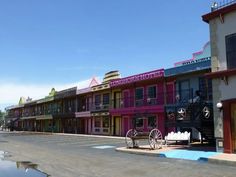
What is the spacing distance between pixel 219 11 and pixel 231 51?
6.76 feet

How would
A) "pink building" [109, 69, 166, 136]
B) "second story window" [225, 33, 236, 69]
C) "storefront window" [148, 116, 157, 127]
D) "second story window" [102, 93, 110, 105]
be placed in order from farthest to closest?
"second story window" [102, 93, 110, 105]
"storefront window" [148, 116, 157, 127]
"pink building" [109, 69, 166, 136]
"second story window" [225, 33, 236, 69]

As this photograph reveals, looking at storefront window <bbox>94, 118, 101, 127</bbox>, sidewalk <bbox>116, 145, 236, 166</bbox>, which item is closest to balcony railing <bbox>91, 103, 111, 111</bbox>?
storefront window <bbox>94, 118, 101, 127</bbox>

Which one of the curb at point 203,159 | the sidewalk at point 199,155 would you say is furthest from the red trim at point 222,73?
the curb at point 203,159

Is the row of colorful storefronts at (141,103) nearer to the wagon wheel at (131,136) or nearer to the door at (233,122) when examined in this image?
the wagon wheel at (131,136)

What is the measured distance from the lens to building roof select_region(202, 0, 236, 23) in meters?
16.6

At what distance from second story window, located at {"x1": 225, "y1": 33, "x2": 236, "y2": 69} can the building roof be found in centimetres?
118

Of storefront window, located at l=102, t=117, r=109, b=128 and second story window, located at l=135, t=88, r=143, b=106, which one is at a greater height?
second story window, located at l=135, t=88, r=143, b=106

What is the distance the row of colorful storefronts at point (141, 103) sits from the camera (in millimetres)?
21203

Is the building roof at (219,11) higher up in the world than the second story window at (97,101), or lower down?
higher up

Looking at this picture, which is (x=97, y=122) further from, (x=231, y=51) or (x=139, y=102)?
(x=231, y=51)

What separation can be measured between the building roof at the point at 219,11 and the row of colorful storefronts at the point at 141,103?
4.79 m

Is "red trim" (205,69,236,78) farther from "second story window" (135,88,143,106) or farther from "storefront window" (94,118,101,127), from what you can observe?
"storefront window" (94,118,101,127)

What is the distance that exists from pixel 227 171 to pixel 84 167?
5.33 metres

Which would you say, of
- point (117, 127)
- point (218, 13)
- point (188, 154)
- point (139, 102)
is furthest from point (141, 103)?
point (218, 13)
